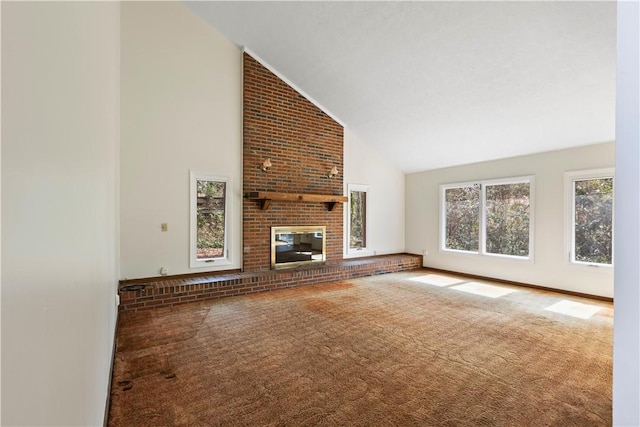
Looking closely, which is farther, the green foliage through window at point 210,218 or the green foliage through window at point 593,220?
the green foliage through window at point 210,218

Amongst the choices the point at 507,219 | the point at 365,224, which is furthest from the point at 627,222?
the point at 365,224

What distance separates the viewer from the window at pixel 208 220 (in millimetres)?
5113

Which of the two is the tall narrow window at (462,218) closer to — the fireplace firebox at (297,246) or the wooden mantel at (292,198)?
the wooden mantel at (292,198)

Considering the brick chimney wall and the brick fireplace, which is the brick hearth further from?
the brick chimney wall

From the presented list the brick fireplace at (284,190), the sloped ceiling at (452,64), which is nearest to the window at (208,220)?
the brick fireplace at (284,190)

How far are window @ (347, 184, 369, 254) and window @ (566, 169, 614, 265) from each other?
11.9 feet

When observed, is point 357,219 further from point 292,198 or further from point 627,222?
point 627,222

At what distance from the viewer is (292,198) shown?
578 centimetres

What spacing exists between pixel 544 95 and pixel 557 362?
3.26 m

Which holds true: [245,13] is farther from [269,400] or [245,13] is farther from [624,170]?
[624,170]

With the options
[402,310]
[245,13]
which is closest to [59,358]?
[402,310]

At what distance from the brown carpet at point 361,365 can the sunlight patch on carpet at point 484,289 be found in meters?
0.65

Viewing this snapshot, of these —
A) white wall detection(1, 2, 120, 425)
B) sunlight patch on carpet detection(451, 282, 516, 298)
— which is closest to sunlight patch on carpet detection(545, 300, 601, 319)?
sunlight patch on carpet detection(451, 282, 516, 298)

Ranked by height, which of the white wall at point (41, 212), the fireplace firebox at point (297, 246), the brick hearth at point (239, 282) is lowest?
the brick hearth at point (239, 282)
